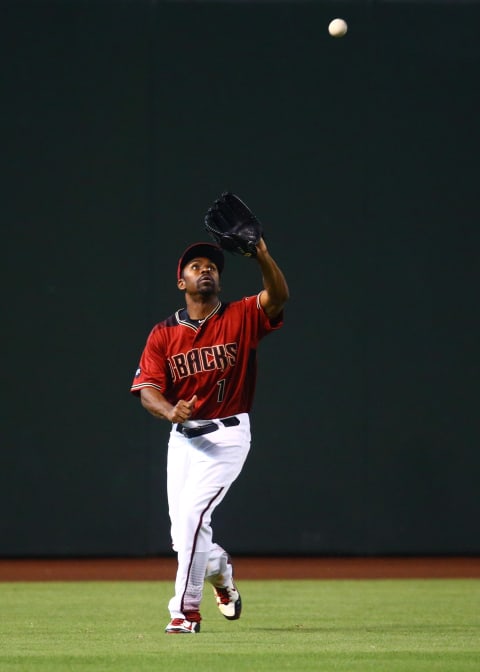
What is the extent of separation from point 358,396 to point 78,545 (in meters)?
3.02

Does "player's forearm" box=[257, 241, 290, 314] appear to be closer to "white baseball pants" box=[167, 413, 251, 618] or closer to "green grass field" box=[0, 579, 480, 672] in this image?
"white baseball pants" box=[167, 413, 251, 618]

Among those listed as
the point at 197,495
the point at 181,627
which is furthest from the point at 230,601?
the point at 197,495

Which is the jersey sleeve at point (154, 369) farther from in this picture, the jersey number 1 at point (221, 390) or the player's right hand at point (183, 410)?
the player's right hand at point (183, 410)

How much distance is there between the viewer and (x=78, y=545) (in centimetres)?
1206

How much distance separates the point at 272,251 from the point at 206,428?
5776 millimetres

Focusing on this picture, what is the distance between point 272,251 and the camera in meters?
12.3

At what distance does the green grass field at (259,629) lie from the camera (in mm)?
5047

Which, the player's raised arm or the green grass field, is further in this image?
the player's raised arm

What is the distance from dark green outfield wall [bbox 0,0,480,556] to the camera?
12.1m

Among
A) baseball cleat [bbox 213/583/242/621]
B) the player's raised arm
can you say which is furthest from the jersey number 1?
baseball cleat [bbox 213/583/242/621]

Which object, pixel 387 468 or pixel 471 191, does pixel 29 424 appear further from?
pixel 471 191

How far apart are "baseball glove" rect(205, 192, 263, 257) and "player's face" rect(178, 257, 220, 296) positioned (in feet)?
0.84

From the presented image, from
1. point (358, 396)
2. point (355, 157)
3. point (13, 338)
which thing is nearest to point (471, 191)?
point (355, 157)

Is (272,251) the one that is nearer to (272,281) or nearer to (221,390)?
(221,390)
